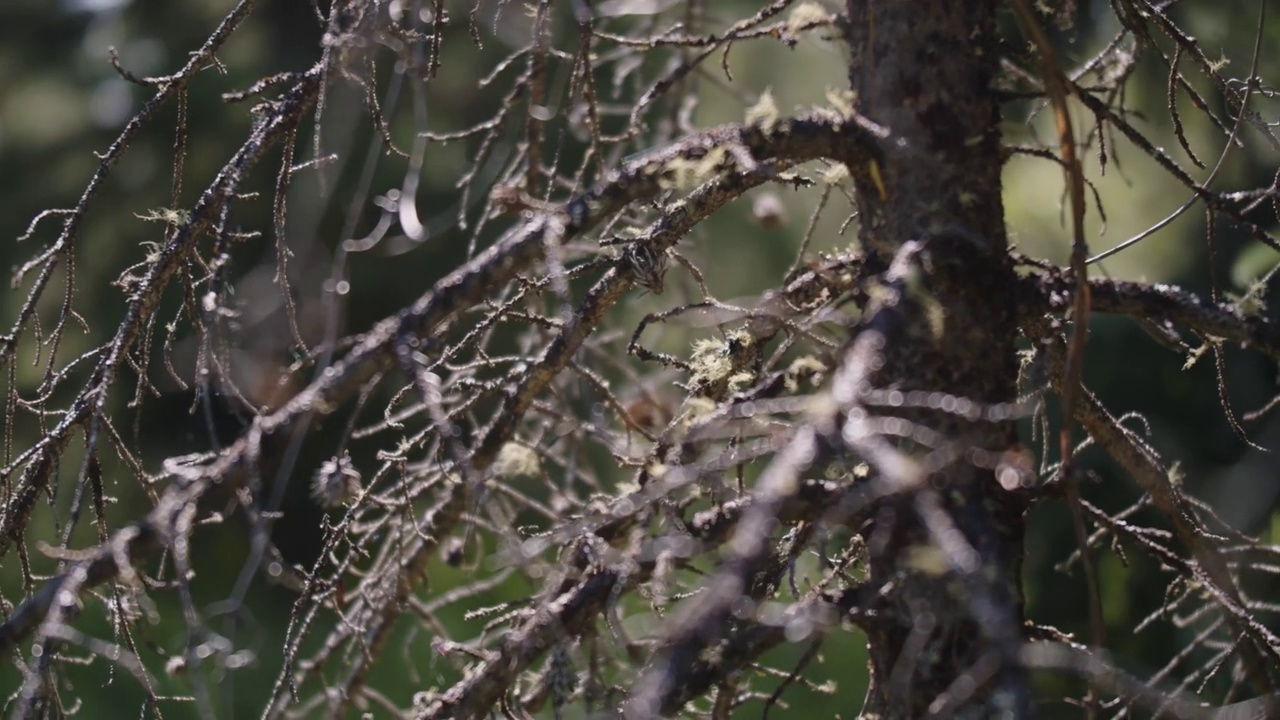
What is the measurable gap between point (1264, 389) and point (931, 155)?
2113 millimetres

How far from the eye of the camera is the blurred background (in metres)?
3.03

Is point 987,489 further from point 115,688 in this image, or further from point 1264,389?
point 115,688

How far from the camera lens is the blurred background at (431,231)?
119 inches

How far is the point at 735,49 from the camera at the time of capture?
5.40m

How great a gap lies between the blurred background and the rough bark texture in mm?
1567

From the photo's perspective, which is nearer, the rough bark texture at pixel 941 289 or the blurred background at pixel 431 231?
the rough bark texture at pixel 941 289

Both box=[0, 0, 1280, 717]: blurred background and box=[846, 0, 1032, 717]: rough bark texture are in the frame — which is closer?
box=[846, 0, 1032, 717]: rough bark texture

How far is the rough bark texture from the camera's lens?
1.16 m

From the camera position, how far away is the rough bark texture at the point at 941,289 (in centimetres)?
116

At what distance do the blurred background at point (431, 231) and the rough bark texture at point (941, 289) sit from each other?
157 cm

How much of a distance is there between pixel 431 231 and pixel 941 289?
2.10 metres

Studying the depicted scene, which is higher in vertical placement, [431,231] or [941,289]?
[431,231]

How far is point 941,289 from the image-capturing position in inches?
47.6

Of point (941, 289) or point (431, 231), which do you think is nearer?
point (941, 289)
